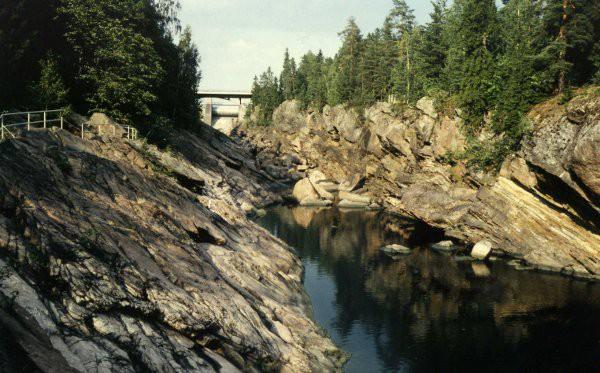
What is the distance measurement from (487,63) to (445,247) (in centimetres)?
2517

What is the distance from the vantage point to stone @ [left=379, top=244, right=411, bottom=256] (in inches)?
1953

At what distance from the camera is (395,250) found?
49.9m

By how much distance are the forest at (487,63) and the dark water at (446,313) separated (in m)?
16.4

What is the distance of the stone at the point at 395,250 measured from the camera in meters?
49.6

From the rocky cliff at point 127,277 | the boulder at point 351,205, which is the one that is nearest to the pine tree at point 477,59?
the boulder at point 351,205

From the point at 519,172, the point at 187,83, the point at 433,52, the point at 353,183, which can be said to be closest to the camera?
the point at 519,172

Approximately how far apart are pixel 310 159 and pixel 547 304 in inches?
2943

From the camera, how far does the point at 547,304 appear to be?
3478 cm

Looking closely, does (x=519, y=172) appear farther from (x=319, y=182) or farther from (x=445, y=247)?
(x=319, y=182)

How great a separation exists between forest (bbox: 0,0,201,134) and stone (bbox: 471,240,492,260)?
124ft

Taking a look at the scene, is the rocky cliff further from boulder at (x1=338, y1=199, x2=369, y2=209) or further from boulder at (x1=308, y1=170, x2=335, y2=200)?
boulder at (x1=308, y1=170, x2=335, y2=200)

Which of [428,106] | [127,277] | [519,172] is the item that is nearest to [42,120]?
[127,277]

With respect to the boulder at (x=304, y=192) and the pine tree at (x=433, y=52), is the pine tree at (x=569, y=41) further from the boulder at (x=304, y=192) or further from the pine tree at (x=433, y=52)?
the boulder at (x=304, y=192)

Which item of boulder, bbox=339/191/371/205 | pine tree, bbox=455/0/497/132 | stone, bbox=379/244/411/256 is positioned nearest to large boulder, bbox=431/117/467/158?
pine tree, bbox=455/0/497/132
